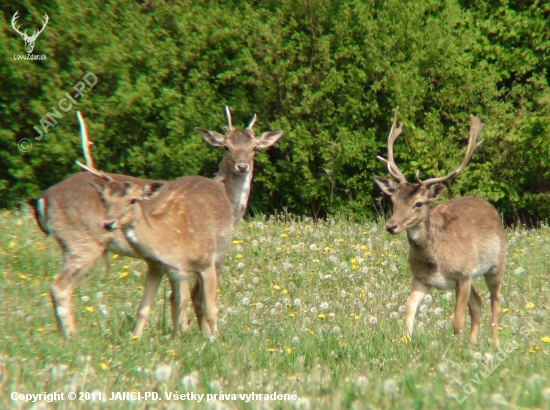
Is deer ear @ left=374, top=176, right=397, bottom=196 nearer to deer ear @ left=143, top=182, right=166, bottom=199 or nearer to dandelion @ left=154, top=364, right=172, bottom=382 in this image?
deer ear @ left=143, top=182, right=166, bottom=199

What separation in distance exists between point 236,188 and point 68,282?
243 centimetres

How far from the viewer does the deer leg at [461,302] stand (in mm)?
7855

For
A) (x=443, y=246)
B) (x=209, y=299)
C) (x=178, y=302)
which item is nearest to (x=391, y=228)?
(x=443, y=246)

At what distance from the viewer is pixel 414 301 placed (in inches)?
312

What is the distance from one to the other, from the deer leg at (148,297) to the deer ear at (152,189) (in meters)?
0.64

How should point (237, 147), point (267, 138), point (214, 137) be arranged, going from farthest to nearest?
point (267, 138) → point (214, 137) → point (237, 147)

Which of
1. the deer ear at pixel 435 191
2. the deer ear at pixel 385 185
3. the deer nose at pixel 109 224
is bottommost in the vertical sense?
the deer nose at pixel 109 224

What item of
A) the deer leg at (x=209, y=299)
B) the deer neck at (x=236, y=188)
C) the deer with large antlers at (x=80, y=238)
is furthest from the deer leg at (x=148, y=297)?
the deer neck at (x=236, y=188)

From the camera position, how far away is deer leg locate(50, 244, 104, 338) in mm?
8023

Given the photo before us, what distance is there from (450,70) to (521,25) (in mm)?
1664

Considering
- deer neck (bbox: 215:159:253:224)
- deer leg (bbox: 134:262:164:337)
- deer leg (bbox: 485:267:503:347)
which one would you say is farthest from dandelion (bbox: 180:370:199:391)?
deer neck (bbox: 215:159:253:224)

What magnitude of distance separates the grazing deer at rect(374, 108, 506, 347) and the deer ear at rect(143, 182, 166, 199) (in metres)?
2.05

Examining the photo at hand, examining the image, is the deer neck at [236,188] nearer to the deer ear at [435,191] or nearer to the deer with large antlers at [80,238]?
the deer with large antlers at [80,238]

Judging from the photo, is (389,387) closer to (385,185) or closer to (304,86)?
(385,185)
